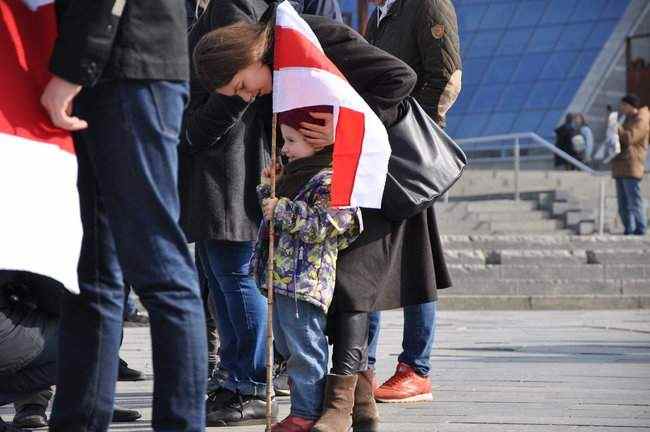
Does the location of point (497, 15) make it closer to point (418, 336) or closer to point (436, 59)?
point (436, 59)

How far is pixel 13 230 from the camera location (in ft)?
10.9

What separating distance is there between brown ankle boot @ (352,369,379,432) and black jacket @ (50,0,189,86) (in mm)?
1392

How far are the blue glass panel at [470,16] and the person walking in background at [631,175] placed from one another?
2527 centimetres

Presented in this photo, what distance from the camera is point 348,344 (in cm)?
443

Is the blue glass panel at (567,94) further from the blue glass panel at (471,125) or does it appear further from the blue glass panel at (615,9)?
the blue glass panel at (615,9)

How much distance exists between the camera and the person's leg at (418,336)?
5602mm

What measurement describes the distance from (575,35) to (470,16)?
12.6ft

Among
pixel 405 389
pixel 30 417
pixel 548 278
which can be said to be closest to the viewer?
pixel 30 417

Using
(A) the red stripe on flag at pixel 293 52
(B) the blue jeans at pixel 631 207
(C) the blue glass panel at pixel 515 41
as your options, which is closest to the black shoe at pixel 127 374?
(A) the red stripe on flag at pixel 293 52

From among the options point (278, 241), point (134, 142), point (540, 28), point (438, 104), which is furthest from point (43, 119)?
point (540, 28)

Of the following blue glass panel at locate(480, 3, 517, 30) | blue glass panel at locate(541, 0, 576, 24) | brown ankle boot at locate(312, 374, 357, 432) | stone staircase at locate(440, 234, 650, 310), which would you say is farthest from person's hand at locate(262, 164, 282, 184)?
blue glass panel at locate(480, 3, 517, 30)

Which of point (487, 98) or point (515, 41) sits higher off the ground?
point (515, 41)

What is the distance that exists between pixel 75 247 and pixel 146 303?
0.79ft

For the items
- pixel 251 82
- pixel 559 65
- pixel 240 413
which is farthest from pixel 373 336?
pixel 559 65
